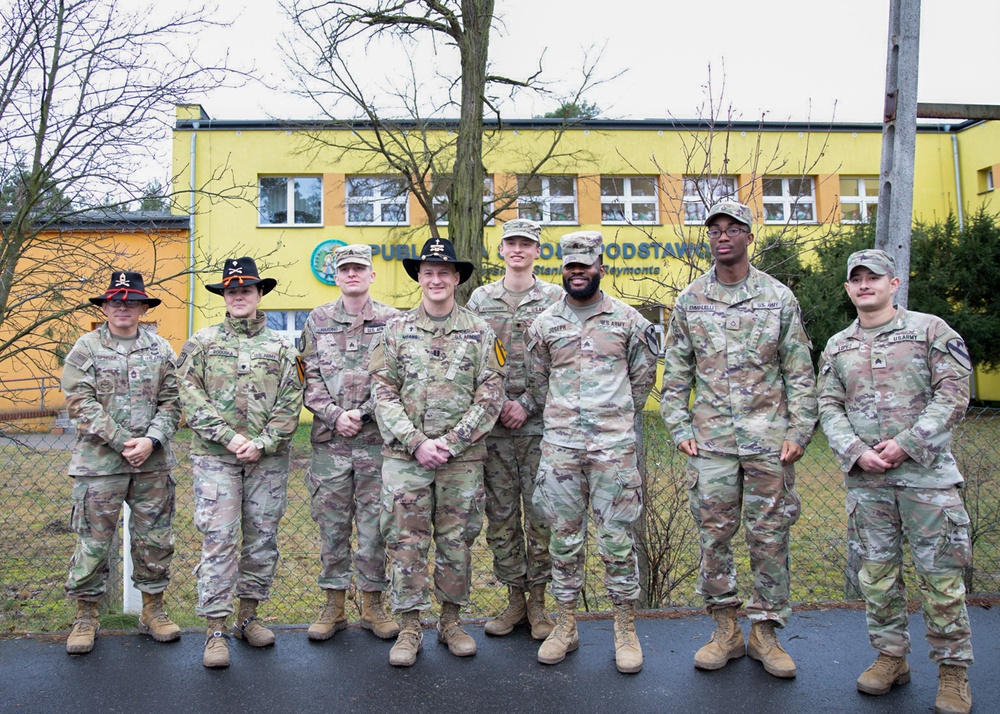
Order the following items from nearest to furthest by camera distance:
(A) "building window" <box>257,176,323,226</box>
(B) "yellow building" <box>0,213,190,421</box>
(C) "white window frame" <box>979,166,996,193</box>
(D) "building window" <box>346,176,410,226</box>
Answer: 1. (B) "yellow building" <box>0,213,190,421</box>
2. (D) "building window" <box>346,176,410,226</box>
3. (A) "building window" <box>257,176,323,226</box>
4. (C) "white window frame" <box>979,166,996,193</box>

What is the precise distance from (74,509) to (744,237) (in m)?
4.26

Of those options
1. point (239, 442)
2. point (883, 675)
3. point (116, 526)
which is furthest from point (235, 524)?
point (883, 675)

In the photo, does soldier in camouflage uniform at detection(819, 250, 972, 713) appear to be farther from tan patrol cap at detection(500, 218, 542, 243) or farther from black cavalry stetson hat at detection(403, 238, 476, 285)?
black cavalry stetson hat at detection(403, 238, 476, 285)

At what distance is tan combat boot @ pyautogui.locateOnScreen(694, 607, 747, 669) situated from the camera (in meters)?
4.20

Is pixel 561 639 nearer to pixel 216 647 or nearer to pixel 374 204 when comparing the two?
pixel 216 647

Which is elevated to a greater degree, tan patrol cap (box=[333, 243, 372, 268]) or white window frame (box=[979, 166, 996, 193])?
white window frame (box=[979, 166, 996, 193])

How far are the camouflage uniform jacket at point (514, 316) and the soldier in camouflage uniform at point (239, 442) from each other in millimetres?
1277

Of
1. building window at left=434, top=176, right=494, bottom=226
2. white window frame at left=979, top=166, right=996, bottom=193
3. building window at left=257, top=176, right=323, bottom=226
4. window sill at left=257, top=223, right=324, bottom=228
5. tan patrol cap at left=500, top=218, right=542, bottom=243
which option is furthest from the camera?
white window frame at left=979, top=166, right=996, bottom=193

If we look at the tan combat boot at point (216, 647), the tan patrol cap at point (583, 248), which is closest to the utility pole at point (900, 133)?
the tan patrol cap at point (583, 248)

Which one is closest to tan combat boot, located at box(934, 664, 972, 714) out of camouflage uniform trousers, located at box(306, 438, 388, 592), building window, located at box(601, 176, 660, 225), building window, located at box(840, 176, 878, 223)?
camouflage uniform trousers, located at box(306, 438, 388, 592)

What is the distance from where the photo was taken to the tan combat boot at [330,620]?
15.4 feet

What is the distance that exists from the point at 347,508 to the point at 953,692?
3.37 metres

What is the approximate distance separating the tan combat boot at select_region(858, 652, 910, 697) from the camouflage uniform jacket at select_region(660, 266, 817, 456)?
1176 millimetres

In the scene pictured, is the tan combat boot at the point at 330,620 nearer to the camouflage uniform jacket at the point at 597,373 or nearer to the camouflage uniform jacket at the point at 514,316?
the camouflage uniform jacket at the point at 514,316
